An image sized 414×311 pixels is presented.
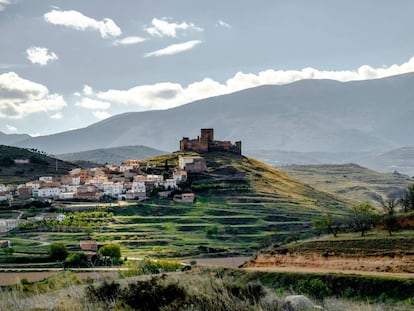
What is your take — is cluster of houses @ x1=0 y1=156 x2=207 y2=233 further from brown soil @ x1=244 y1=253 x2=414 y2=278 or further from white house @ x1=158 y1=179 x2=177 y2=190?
brown soil @ x1=244 y1=253 x2=414 y2=278

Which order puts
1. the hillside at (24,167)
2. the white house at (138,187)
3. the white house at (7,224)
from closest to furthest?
the white house at (7,224) < the white house at (138,187) < the hillside at (24,167)

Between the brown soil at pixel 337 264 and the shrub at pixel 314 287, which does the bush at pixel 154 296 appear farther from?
the brown soil at pixel 337 264

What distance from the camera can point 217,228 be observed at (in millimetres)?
78938

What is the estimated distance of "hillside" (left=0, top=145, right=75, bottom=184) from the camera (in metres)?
122

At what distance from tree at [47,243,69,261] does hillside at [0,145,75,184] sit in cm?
5703

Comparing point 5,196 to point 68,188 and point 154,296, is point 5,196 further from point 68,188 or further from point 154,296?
point 154,296

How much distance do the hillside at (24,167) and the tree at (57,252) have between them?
57.0 m

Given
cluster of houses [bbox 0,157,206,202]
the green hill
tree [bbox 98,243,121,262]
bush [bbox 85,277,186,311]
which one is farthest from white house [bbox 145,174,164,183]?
bush [bbox 85,277,186,311]

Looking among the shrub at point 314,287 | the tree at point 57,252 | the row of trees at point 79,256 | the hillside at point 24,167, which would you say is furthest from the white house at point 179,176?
the shrub at point 314,287

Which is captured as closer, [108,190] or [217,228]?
[217,228]

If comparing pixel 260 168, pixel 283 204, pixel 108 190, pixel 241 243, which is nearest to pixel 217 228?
pixel 241 243

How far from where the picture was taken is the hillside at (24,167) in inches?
4791

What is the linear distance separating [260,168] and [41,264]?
8604 cm

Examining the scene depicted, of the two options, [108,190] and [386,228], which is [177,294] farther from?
[108,190]
